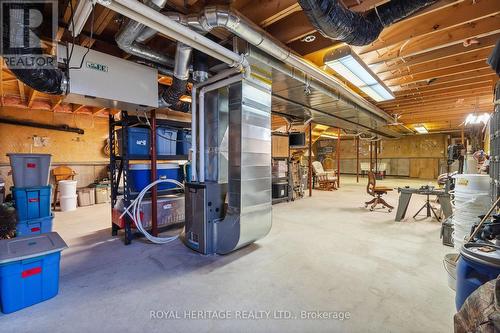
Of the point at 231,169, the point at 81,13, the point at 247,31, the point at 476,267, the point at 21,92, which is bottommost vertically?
the point at 476,267

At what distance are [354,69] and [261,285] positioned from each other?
2768 mm

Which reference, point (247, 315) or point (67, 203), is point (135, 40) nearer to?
point (247, 315)

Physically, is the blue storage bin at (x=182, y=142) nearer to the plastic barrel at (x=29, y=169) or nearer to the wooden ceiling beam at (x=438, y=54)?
the plastic barrel at (x=29, y=169)

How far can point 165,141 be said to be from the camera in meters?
3.38

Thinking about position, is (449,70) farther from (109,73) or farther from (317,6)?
(109,73)

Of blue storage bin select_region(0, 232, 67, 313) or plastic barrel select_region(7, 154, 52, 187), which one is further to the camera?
plastic barrel select_region(7, 154, 52, 187)

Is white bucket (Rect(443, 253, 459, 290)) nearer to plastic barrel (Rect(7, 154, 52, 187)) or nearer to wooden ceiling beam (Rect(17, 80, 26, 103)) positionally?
plastic barrel (Rect(7, 154, 52, 187))

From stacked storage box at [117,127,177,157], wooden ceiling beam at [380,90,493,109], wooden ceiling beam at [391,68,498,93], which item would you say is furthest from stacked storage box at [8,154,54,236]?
wooden ceiling beam at [380,90,493,109]

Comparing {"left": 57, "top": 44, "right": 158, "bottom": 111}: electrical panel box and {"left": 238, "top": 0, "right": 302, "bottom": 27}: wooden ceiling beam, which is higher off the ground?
{"left": 238, "top": 0, "right": 302, "bottom": 27}: wooden ceiling beam

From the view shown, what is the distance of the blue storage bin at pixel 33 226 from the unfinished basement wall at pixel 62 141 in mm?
3161

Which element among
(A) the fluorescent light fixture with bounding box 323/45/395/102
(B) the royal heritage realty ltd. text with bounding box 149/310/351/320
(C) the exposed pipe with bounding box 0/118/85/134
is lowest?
(B) the royal heritage realty ltd. text with bounding box 149/310/351/320

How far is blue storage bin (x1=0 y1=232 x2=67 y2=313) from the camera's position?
1.61m

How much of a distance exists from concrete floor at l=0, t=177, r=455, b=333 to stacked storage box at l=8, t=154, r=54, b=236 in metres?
0.46

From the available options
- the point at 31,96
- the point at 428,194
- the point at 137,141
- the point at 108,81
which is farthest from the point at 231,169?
the point at 31,96
